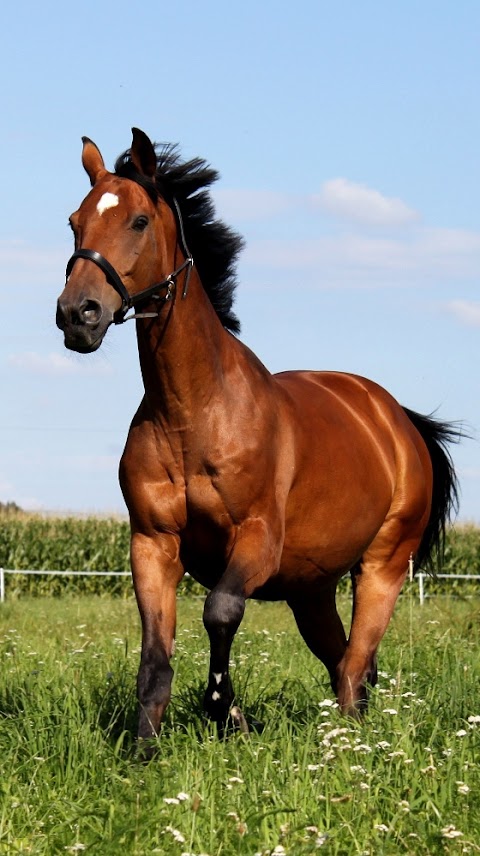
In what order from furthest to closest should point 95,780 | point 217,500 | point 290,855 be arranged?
1. point 217,500
2. point 95,780
3. point 290,855

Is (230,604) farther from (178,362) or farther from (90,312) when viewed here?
(90,312)

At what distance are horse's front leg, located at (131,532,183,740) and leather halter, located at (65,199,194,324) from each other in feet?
3.65

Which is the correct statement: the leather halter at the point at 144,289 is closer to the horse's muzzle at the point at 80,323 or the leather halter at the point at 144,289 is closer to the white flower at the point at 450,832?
the horse's muzzle at the point at 80,323

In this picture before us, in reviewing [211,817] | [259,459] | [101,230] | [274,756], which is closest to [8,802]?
[211,817]

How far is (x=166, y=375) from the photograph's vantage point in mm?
5555

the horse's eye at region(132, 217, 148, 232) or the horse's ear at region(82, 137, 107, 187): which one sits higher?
the horse's ear at region(82, 137, 107, 187)

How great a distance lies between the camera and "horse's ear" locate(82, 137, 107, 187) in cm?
562

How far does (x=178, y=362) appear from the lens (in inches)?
218

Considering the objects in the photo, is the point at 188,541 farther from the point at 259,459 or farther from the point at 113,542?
the point at 113,542

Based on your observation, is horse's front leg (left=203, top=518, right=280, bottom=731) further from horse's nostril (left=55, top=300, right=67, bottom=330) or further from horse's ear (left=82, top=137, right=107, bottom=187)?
horse's ear (left=82, top=137, right=107, bottom=187)

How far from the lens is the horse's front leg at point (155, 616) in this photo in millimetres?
5344

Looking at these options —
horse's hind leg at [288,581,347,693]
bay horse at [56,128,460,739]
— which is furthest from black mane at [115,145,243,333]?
horse's hind leg at [288,581,347,693]

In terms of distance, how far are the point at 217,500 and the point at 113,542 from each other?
24990mm

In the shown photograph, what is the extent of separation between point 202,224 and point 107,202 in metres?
0.87
